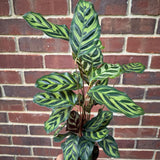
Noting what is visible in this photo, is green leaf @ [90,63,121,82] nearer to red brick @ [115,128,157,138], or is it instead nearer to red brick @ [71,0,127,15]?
red brick @ [71,0,127,15]

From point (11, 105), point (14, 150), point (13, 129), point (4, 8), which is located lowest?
point (14, 150)

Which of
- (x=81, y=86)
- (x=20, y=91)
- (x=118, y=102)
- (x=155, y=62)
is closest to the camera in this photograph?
(x=118, y=102)

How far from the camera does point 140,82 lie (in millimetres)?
1068

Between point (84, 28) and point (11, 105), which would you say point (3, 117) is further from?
point (84, 28)

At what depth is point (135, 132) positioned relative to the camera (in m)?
1.22

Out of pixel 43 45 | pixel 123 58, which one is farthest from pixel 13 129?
pixel 123 58

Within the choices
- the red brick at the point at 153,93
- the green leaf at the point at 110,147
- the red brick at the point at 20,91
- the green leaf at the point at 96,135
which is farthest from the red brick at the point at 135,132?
the red brick at the point at 20,91

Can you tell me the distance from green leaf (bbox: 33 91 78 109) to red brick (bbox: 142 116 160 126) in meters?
0.70

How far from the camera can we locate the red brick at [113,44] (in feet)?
3.21

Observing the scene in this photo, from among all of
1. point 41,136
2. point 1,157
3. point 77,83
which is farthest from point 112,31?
point 1,157

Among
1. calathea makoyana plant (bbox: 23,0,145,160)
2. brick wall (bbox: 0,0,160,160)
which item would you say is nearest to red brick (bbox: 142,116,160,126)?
brick wall (bbox: 0,0,160,160)

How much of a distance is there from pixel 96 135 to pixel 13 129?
0.78m

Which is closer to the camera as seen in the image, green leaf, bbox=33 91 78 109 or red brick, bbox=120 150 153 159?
green leaf, bbox=33 91 78 109

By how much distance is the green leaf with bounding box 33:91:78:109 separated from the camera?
2.07 feet
